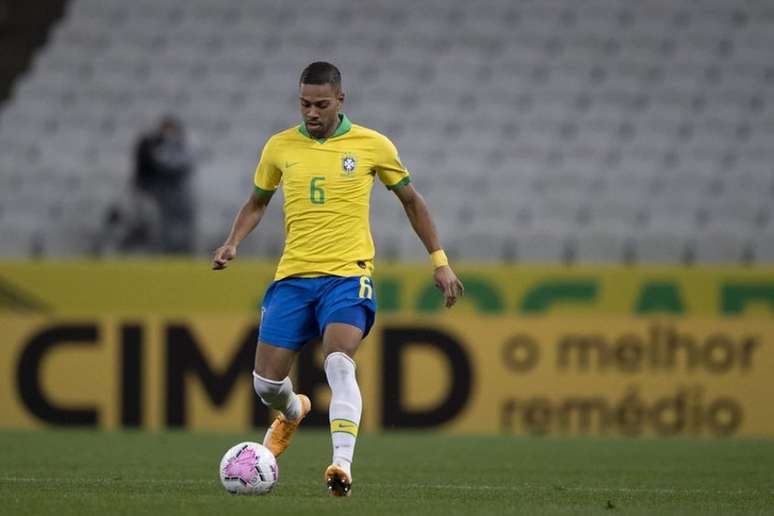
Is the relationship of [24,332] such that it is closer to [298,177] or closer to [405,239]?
[405,239]

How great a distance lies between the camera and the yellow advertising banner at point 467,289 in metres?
14.0

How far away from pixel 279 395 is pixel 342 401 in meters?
0.64

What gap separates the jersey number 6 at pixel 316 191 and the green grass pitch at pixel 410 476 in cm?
134

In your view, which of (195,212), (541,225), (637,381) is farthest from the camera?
(541,225)

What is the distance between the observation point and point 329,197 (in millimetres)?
7172

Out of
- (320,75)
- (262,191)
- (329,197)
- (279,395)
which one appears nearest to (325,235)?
(329,197)

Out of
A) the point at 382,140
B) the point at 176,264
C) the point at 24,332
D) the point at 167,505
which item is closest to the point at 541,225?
the point at 176,264

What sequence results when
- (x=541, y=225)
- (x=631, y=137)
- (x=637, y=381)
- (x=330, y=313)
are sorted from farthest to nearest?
(x=631, y=137), (x=541, y=225), (x=637, y=381), (x=330, y=313)

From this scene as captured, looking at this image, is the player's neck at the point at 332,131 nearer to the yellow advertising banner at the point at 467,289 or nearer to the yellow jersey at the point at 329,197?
the yellow jersey at the point at 329,197

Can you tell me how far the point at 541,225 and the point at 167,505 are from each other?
33.1ft

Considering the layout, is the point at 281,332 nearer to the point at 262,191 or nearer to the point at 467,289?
the point at 262,191

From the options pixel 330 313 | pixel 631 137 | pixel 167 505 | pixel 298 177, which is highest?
pixel 631 137

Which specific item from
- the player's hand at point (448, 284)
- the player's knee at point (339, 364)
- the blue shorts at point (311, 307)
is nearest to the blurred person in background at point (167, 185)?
the blue shorts at point (311, 307)

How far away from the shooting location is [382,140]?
7.36 m
